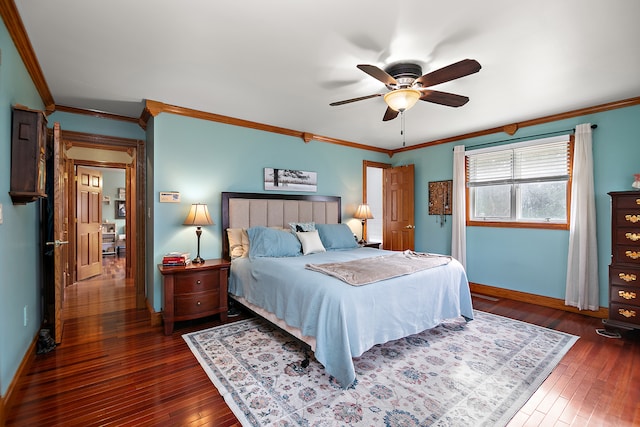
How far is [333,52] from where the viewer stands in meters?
2.35

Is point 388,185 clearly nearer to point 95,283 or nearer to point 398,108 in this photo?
point 398,108

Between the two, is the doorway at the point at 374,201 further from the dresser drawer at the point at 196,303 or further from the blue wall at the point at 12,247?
the blue wall at the point at 12,247

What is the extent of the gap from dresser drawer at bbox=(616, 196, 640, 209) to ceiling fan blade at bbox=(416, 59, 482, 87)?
7.80 ft

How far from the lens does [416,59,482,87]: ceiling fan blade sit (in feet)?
6.73

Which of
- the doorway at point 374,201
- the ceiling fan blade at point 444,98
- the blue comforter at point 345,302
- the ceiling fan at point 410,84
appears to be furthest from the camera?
the doorway at point 374,201

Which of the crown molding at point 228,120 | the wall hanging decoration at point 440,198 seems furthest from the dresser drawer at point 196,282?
the wall hanging decoration at point 440,198

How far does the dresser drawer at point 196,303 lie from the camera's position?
315 cm

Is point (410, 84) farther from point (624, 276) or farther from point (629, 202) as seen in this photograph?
point (624, 276)

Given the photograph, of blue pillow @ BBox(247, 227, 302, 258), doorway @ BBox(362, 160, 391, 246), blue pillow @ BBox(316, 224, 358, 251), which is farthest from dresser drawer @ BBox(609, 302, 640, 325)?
doorway @ BBox(362, 160, 391, 246)

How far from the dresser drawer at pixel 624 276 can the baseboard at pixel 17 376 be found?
205 inches

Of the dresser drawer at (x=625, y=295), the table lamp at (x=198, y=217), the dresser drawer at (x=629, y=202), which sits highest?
the dresser drawer at (x=629, y=202)

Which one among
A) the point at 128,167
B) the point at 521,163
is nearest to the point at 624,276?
the point at 521,163

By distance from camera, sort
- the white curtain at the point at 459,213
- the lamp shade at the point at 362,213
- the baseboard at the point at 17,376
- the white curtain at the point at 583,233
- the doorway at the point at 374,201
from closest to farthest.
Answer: the baseboard at the point at 17,376, the white curtain at the point at 583,233, the white curtain at the point at 459,213, the lamp shade at the point at 362,213, the doorway at the point at 374,201

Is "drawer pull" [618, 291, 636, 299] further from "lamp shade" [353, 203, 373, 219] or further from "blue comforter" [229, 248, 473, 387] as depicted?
"lamp shade" [353, 203, 373, 219]
